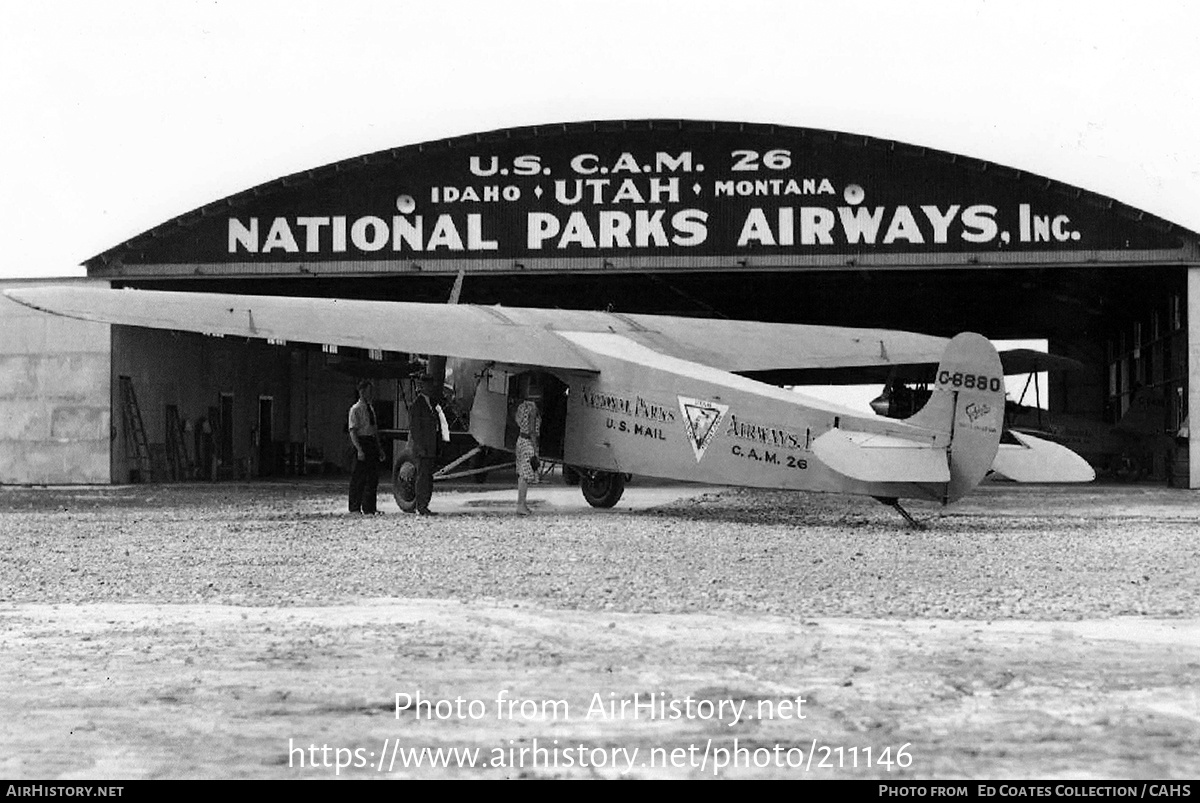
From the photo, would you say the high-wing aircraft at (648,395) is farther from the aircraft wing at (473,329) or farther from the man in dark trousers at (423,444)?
the man in dark trousers at (423,444)

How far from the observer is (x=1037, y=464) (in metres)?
14.1

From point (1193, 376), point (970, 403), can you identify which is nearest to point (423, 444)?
point (970, 403)

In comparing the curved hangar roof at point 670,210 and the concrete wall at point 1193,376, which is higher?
the curved hangar roof at point 670,210

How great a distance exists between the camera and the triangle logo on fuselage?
1501cm

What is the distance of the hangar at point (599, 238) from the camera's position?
80.9 feet

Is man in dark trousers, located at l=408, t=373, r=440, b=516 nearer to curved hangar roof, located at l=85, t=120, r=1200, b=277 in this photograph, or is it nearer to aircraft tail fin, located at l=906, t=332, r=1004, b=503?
aircraft tail fin, located at l=906, t=332, r=1004, b=503

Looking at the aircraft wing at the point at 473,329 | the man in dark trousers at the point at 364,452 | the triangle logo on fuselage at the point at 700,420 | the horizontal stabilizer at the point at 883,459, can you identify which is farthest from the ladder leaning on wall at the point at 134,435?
the horizontal stabilizer at the point at 883,459

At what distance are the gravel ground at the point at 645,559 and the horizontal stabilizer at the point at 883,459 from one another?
601mm

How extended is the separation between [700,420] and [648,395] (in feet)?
2.86

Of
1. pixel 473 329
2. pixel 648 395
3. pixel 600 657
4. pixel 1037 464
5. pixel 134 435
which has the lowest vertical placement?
pixel 134 435

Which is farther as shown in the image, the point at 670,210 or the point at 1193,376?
the point at 670,210

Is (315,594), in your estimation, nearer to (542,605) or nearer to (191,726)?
(542,605)

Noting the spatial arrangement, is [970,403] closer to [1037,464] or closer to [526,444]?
[1037,464]

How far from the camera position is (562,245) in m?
25.4
